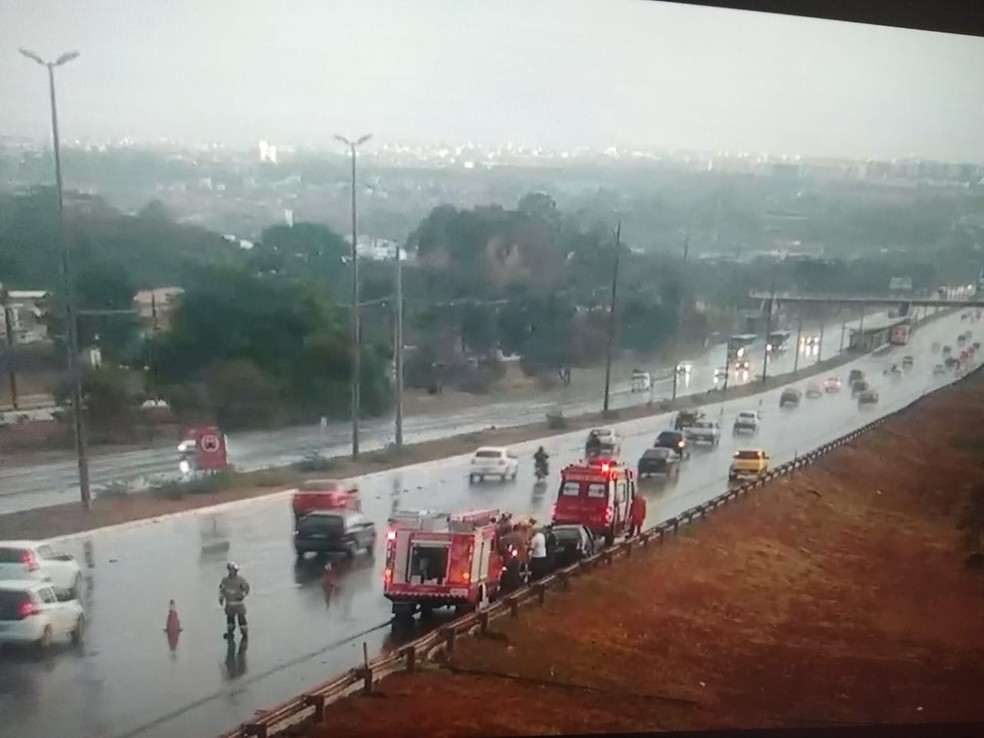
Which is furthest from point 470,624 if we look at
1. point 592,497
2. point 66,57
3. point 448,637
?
point 66,57

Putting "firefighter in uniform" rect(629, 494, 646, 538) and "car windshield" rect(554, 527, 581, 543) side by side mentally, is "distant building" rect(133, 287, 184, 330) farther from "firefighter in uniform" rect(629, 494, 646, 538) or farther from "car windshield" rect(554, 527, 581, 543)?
"firefighter in uniform" rect(629, 494, 646, 538)

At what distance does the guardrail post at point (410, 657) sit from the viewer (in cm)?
277

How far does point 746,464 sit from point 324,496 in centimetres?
119

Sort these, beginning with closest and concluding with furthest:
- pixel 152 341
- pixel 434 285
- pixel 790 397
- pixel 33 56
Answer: pixel 33 56, pixel 152 341, pixel 434 285, pixel 790 397

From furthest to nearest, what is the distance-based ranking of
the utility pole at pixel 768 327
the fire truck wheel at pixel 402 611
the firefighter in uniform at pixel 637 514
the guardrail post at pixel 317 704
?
the utility pole at pixel 768 327, the firefighter in uniform at pixel 637 514, the fire truck wheel at pixel 402 611, the guardrail post at pixel 317 704

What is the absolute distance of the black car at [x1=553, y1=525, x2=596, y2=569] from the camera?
2955mm

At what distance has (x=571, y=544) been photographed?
2975 mm

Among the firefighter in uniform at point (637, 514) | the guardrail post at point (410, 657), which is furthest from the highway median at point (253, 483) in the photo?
the guardrail post at point (410, 657)

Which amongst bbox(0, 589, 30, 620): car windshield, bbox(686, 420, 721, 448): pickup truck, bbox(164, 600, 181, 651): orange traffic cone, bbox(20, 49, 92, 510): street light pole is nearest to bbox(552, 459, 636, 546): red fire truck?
bbox(686, 420, 721, 448): pickup truck

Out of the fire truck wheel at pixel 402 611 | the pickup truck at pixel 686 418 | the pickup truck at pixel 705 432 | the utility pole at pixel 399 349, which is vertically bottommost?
the fire truck wheel at pixel 402 611

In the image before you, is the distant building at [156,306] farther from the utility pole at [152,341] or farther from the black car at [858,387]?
the black car at [858,387]

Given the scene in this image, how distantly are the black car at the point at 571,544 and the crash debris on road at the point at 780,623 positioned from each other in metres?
0.07

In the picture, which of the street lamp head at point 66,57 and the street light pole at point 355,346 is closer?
the street lamp head at point 66,57

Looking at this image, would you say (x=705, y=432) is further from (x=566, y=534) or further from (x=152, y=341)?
(x=152, y=341)
